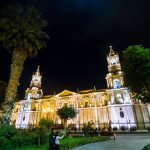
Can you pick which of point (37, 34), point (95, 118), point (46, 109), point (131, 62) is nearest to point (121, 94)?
point (95, 118)

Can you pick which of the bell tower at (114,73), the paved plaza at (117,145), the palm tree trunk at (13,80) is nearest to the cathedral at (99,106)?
the bell tower at (114,73)

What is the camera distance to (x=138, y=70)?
17.7 meters

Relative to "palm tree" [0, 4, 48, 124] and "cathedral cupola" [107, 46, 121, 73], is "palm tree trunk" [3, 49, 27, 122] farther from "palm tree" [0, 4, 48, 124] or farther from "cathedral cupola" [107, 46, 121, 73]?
"cathedral cupola" [107, 46, 121, 73]

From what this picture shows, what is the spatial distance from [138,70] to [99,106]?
36143 millimetres

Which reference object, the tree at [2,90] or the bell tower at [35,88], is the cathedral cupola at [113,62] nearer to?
the bell tower at [35,88]

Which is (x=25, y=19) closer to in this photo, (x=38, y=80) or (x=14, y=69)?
(x=14, y=69)

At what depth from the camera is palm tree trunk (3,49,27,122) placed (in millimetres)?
15828

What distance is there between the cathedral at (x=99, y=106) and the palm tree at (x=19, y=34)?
97.1 ft

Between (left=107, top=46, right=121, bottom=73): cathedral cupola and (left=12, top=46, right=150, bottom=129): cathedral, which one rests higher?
(left=107, top=46, right=121, bottom=73): cathedral cupola

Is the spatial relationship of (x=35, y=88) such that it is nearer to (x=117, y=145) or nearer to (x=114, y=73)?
(x=114, y=73)

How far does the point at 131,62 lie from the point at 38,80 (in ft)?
194

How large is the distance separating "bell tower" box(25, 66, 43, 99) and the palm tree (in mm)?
49100

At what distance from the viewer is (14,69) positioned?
18188 millimetres

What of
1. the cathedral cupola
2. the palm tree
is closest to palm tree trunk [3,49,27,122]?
the palm tree
